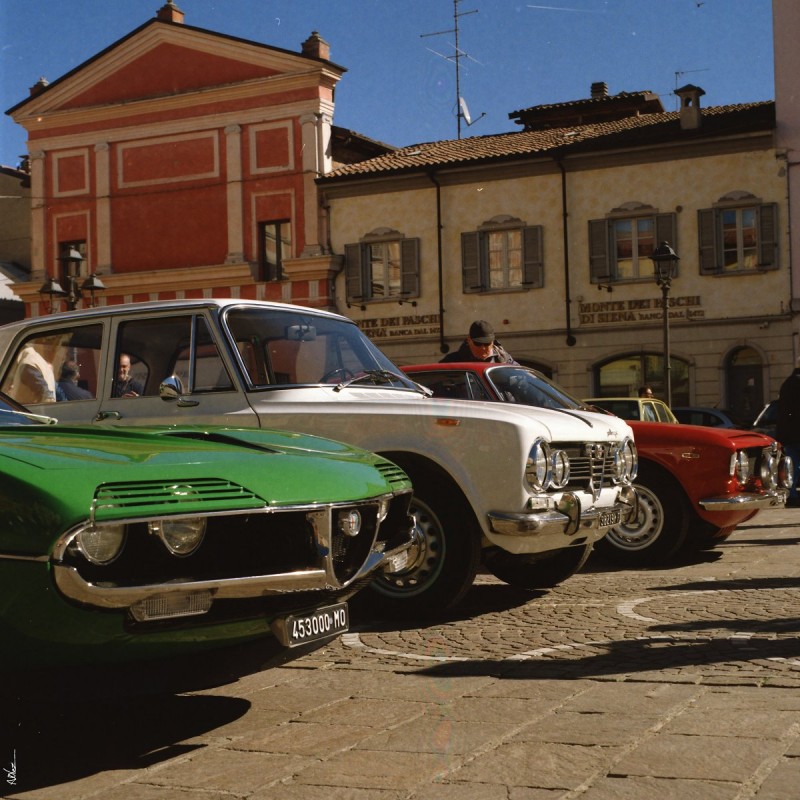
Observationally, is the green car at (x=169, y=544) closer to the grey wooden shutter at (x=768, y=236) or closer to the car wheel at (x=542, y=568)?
the car wheel at (x=542, y=568)

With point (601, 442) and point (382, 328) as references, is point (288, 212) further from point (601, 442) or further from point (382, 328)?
point (601, 442)

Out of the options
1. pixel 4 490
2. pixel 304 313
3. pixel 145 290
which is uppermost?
pixel 145 290

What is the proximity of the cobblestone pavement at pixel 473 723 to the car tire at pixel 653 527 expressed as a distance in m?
2.90

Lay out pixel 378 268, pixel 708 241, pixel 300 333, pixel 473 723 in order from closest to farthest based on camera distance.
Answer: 1. pixel 473 723
2. pixel 300 333
3. pixel 708 241
4. pixel 378 268

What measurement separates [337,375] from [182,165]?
1142 inches

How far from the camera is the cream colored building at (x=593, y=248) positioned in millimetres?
29172

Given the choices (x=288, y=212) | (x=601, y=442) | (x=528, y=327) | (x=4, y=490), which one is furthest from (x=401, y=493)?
(x=288, y=212)

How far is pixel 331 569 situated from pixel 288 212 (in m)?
30.2

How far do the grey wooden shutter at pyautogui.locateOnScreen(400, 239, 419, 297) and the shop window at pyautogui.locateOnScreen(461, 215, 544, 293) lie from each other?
4.17 ft

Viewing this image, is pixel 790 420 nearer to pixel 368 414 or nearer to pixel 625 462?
pixel 625 462

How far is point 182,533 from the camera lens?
156 inches

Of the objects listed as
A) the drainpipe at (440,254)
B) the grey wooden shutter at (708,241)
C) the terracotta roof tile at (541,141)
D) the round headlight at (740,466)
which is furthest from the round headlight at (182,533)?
the drainpipe at (440,254)

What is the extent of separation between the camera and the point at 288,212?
111 ft
